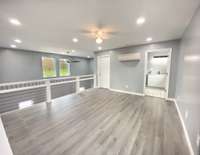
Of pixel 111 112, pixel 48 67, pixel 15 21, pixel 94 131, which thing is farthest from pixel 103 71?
pixel 15 21

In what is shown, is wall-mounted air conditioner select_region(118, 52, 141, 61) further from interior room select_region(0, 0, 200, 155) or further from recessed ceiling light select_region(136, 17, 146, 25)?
recessed ceiling light select_region(136, 17, 146, 25)

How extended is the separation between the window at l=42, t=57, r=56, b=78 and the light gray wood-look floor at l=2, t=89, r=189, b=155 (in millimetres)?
4635

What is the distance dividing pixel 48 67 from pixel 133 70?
20.4ft

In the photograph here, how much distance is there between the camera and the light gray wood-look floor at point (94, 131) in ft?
5.20

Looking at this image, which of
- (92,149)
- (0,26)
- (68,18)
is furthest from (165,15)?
(0,26)

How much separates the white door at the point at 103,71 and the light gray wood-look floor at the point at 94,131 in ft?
10.5

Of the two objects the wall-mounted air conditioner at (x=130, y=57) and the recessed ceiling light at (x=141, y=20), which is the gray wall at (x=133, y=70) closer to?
the wall-mounted air conditioner at (x=130, y=57)

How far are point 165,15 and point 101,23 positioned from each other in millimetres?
1426

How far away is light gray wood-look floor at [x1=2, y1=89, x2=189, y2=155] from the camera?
158 cm

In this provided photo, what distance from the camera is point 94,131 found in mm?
2045

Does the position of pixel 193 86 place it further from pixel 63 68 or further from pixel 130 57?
pixel 63 68

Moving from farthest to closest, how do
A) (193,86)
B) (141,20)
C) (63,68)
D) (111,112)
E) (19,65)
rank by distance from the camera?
(63,68) < (19,65) < (111,112) < (141,20) < (193,86)

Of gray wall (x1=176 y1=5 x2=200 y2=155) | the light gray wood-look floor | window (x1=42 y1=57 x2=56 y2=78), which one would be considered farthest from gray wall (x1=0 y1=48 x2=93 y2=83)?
gray wall (x1=176 y1=5 x2=200 y2=155)

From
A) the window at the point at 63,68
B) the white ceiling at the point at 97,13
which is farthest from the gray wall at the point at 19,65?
the white ceiling at the point at 97,13
